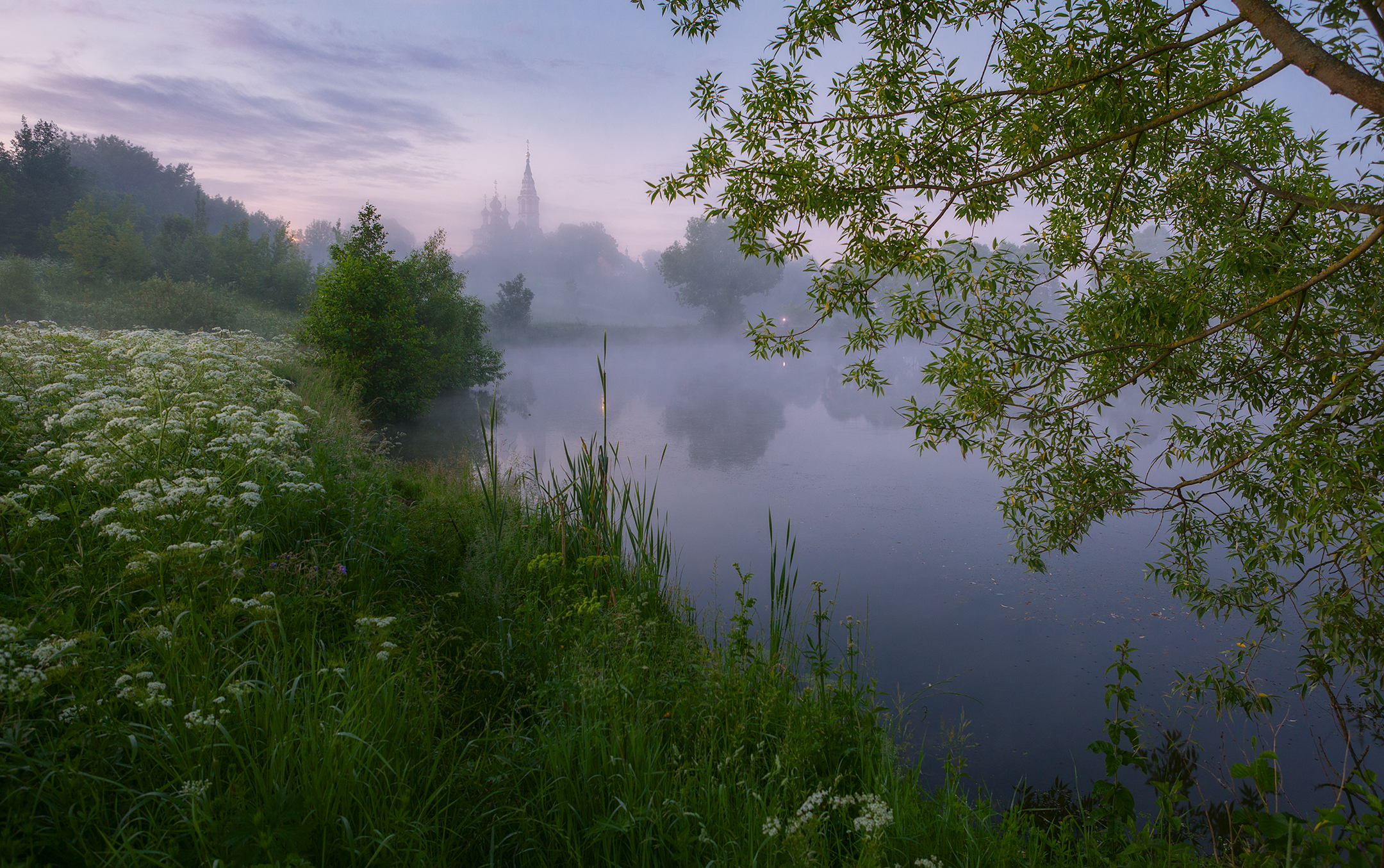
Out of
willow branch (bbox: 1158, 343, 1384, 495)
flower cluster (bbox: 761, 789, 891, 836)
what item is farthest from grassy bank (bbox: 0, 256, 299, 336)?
willow branch (bbox: 1158, 343, 1384, 495)

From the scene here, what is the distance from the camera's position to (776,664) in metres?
3.31

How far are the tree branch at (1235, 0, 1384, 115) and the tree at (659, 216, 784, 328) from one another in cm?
4347

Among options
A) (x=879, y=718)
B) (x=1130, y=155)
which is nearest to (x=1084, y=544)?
(x=879, y=718)

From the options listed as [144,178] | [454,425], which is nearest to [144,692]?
[454,425]

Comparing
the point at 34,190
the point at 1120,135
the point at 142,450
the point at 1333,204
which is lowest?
the point at 142,450

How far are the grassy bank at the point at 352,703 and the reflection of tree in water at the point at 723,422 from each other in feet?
26.3

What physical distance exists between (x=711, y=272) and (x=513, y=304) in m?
15.4

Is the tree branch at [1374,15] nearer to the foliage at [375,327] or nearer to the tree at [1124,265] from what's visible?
the tree at [1124,265]

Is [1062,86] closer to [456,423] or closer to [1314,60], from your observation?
[1314,60]

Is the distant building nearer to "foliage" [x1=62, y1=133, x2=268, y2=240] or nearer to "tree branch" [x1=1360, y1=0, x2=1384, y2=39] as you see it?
"foliage" [x1=62, y1=133, x2=268, y2=240]

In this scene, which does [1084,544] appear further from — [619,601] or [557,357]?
[557,357]

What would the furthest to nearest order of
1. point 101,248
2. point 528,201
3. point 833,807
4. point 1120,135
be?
point 528,201
point 101,248
point 1120,135
point 833,807

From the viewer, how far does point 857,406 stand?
67.7 ft

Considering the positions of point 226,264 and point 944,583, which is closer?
point 944,583
